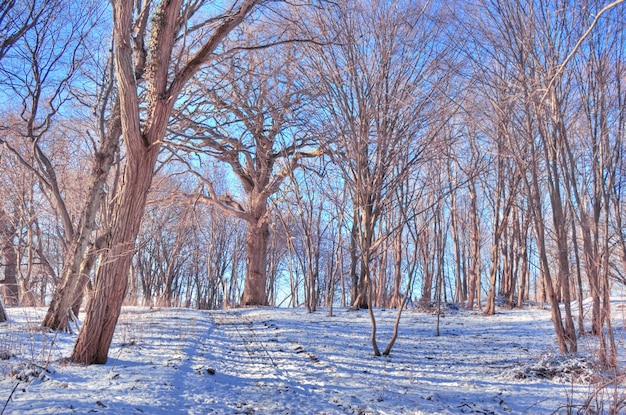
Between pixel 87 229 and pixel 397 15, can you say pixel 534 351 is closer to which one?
pixel 397 15

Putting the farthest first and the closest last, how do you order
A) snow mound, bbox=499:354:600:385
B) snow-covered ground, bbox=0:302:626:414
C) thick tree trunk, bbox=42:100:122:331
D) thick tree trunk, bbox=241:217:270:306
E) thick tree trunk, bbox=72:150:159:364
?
thick tree trunk, bbox=241:217:270:306, thick tree trunk, bbox=42:100:122:331, snow mound, bbox=499:354:600:385, thick tree trunk, bbox=72:150:159:364, snow-covered ground, bbox=0:302:626:414

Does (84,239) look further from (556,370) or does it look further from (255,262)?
(255,262)

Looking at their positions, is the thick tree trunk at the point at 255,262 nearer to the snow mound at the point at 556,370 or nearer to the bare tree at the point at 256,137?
the bare tree at the point at 256,137

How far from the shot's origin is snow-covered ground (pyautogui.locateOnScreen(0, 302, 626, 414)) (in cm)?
378

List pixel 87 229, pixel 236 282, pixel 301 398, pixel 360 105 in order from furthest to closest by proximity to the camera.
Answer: pixel 236 282
pixel 87 229
pixel 360 105
pixel 301 398

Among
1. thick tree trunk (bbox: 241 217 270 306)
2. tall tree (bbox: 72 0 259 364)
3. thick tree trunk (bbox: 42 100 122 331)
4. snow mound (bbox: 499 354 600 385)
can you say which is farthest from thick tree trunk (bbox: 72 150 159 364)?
thick tree trunk (bbox: 241 217 270 306)

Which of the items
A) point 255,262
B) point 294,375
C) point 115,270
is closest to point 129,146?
point 115,270

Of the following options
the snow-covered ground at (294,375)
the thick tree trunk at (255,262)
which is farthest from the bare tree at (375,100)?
the thick tree trunk at (255,262)

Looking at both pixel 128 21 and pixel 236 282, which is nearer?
pixel 128 21

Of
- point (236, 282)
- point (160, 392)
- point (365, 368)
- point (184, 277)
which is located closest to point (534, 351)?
point (365, 368)

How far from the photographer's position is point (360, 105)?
22.7ft

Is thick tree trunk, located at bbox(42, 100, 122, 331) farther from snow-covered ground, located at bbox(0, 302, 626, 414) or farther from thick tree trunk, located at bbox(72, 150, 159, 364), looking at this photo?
thick tree trunk, located at bbox(72, 150, 159, 364)

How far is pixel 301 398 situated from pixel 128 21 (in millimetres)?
4628

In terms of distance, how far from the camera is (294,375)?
5242 mm
